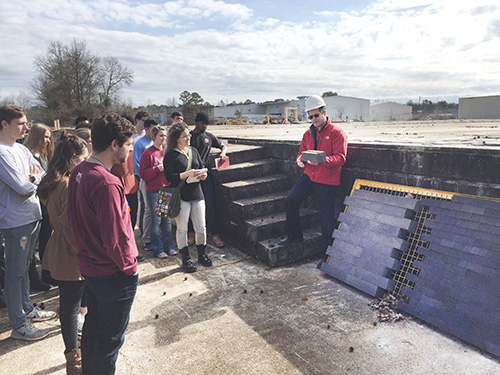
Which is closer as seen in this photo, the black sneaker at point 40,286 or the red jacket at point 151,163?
the black sneaker at point 40,286

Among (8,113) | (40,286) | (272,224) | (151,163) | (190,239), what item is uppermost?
(8,113)

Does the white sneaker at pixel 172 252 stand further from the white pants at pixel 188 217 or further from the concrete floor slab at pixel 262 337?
the concrete floor slab at pixel 262 337

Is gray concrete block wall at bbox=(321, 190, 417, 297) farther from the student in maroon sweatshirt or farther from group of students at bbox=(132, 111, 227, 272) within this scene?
the student in maroon sweatshirt

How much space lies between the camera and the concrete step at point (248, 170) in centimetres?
673

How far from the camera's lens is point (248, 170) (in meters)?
6.97

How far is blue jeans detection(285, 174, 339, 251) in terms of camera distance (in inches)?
205

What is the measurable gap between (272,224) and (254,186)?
1.04m

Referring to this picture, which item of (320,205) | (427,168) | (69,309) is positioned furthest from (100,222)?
(427,168)

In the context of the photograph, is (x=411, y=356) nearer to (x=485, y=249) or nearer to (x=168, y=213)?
(x=485, y=249)

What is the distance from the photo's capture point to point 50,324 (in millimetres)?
4000

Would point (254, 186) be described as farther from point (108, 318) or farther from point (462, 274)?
point (108, 318)

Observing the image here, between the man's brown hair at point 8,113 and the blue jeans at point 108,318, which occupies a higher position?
the man's brown hair at point 8,113

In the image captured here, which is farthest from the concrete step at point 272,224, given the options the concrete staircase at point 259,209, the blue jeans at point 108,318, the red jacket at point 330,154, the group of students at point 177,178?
the blue jeans at point 108,318

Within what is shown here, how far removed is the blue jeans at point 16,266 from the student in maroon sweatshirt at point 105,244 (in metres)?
1.52
